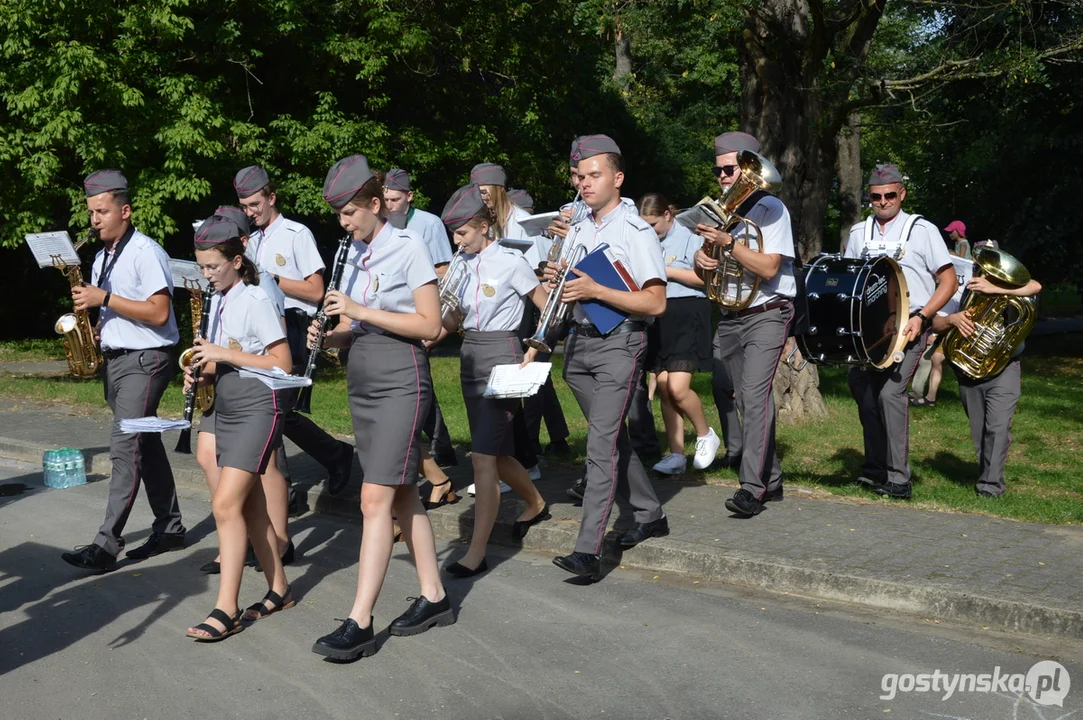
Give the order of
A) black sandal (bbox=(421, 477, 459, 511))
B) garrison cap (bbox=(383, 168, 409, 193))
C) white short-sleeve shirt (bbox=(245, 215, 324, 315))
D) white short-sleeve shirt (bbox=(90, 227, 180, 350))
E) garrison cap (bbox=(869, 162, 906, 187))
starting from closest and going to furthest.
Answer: white short-sleeve shirt (bbox=(90, 227, 180, 350)) < white short-sleeve shirt (bbox=(245, 215, 324, 315)) < garrison cap (bbox=(869, 162, 906, 187)) < garrison cap (bbox=(383, 168, 409, 193)) < black sandal (bbox=(421, 477, 459, 511))

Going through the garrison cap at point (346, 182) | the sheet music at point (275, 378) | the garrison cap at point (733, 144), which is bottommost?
the sheet music at point (275, 378)

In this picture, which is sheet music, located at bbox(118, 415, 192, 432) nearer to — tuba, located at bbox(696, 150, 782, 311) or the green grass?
tuba, located at bbox(696, 150, 782, 311)

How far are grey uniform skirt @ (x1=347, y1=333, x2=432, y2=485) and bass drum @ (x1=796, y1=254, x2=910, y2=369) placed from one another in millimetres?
2935

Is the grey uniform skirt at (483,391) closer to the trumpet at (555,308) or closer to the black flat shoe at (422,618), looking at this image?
the trumpet at (555,308)

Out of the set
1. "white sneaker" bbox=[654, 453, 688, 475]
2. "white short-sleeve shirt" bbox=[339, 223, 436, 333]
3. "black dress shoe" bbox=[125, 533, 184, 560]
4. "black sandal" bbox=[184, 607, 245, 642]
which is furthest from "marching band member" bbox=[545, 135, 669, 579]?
"black dress shoe" bbox=[125, 533, 184, 560]

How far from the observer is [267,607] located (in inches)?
239

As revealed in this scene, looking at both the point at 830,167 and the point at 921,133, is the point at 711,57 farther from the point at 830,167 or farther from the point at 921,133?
the point at 830,167

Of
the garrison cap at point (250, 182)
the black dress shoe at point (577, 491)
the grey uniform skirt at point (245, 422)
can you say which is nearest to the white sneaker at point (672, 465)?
the black dress shoe at point (577, 491)

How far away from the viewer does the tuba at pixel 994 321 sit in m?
7.97

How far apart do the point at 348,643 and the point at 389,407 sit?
3.45ft

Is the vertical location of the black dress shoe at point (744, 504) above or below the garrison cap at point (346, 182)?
below

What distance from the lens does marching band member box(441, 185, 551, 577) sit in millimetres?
6723

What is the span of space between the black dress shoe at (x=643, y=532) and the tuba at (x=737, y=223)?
1452 millimetres

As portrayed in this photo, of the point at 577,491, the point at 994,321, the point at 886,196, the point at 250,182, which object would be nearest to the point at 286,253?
the point at 250,182
